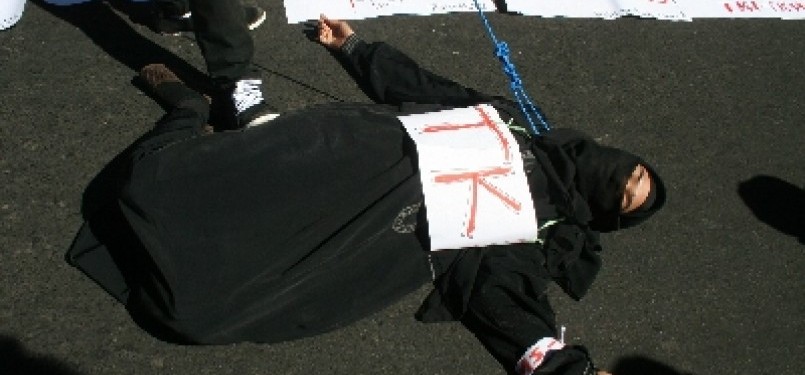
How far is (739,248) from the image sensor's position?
3.38 m

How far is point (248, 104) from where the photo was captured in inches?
123

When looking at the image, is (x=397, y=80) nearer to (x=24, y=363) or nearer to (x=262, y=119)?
(x=262, y=119)

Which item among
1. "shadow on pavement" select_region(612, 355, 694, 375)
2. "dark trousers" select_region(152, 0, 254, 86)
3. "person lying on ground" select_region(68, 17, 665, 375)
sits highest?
"dark trousers" select_region(152, 0, 254, 86)

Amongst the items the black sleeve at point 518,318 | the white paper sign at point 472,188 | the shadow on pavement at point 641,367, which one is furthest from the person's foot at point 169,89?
the shadow on pavement at point 641,367

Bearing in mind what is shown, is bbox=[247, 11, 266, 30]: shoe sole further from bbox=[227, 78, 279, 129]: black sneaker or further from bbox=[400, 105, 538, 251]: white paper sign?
bbox=[400, 105, 538, 251]: white paper sign

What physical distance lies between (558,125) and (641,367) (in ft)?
3.59

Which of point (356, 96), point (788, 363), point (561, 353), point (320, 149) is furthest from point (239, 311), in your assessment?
point (788, 363)

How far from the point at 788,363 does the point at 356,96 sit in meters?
1.80

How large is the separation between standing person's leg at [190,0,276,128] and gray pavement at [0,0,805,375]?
0.27 metres

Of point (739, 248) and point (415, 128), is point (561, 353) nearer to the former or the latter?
point (415, 128)

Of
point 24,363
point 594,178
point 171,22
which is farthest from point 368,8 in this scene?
point 24,363

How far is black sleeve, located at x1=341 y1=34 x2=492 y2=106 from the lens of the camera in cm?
328

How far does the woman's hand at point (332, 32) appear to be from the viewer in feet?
11.7

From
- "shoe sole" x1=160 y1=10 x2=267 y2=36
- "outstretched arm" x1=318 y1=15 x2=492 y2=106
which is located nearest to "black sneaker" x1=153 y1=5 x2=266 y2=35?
"shoe sole" x1=160 y1=10 x2=267 y2=36
